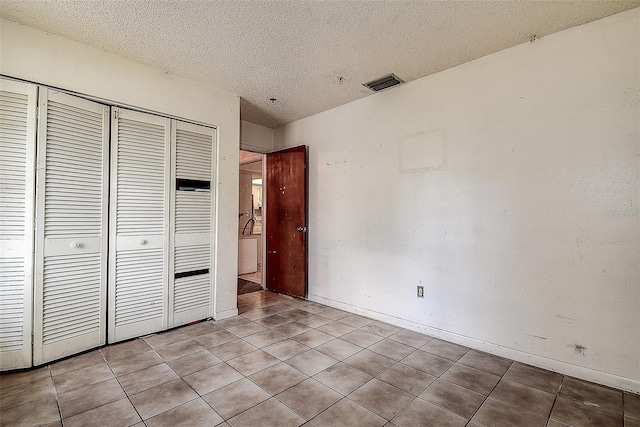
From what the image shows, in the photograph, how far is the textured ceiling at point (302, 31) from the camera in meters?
2.08

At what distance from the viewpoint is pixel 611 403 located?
1945mm

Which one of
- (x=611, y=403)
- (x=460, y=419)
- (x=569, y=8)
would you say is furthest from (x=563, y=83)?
(x=460, y=419)

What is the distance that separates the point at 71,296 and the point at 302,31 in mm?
2957

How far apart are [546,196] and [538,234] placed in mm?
319

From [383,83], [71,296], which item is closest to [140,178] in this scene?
[71,296]

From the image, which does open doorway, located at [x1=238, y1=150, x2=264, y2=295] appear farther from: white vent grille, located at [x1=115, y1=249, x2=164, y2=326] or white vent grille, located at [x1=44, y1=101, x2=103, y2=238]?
white vent grille, located at [x1=44, y1=101, x2=103, y2=238]

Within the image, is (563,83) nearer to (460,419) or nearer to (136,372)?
(460,419)

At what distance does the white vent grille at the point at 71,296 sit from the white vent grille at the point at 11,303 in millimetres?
138

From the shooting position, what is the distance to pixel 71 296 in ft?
8.25

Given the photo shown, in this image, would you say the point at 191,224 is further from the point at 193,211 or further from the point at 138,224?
the point at 138,224

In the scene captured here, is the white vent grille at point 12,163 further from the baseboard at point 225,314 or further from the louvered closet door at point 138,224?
the baseboard at point 225,314

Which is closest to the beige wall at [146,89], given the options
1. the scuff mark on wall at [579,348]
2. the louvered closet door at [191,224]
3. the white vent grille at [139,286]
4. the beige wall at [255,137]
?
the louvered closet door at [191,224]

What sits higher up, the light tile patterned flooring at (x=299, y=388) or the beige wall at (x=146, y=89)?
the beige wall at (x=146, y=89)

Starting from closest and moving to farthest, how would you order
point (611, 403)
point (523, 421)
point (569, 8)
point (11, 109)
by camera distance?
point (523, 421)
point (611, 403)
point (569, 8)
point (11, 109)
